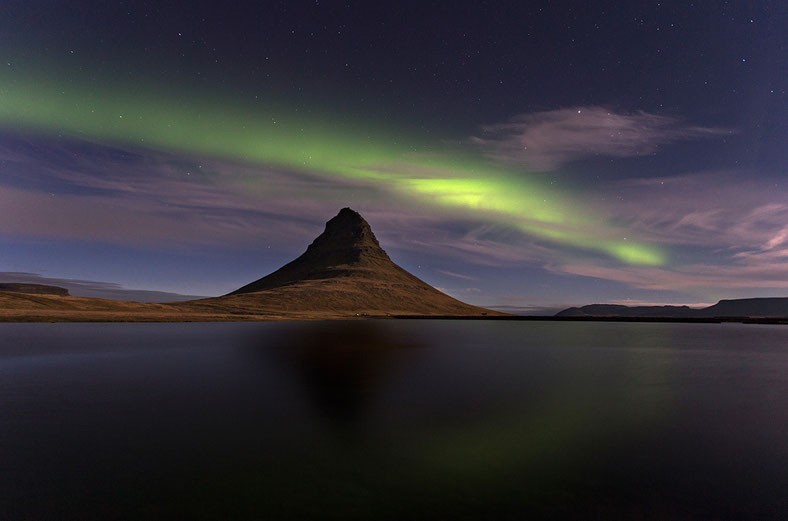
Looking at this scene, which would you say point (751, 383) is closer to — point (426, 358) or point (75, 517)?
point (426, 358)

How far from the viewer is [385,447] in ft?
46.0

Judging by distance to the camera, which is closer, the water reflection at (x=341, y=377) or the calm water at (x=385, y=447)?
the calm water at (x=385, y=447)

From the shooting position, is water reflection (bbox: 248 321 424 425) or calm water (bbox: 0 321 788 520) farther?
water reflection (bbox: 248 321 424 425)

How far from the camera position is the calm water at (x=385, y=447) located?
9734 millimetres

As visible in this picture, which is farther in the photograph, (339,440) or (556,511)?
(339,440)

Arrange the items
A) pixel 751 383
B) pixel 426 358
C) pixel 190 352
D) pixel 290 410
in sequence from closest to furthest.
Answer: pixel 290 410, pixel 751 383, pixel 426 358, pixel 190 352

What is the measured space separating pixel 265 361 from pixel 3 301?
13521cm

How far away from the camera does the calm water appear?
973 cm

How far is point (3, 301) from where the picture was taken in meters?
126

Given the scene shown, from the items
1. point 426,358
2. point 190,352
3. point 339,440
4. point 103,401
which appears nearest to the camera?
point 339,440

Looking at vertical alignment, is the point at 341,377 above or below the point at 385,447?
below

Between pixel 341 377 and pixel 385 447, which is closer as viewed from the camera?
pixel 385 447

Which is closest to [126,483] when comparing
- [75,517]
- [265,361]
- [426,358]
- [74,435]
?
[75,517]

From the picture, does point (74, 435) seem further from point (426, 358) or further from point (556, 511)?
point (426, 358)
